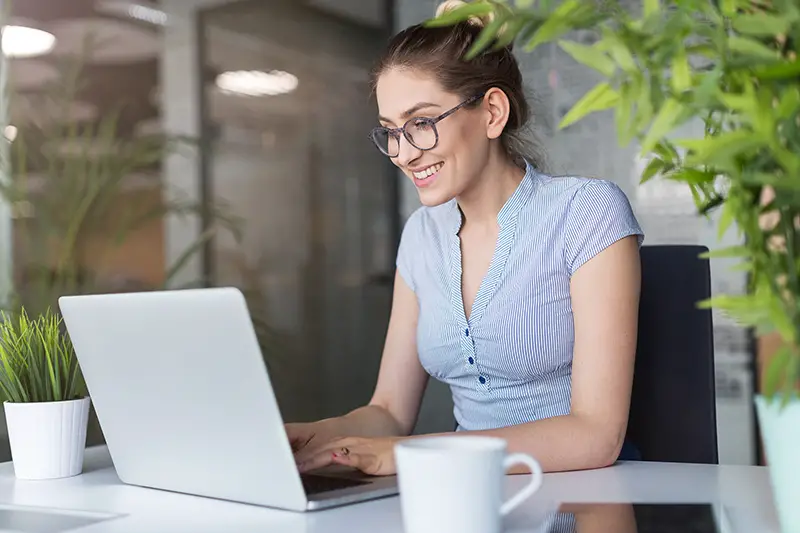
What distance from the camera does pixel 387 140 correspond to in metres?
1.74

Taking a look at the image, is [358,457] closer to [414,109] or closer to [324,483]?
[324,483]

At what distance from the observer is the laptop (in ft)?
3.18

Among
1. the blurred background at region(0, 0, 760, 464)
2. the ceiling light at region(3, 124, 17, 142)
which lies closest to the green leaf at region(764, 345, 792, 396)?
the blurred background at region(0, 0, 760, 464)

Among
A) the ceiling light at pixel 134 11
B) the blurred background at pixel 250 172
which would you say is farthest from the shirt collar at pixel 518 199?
the ceiling light at pixel 134 11

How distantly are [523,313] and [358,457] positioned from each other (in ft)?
1.72

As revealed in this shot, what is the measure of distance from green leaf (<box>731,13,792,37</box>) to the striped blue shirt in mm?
826

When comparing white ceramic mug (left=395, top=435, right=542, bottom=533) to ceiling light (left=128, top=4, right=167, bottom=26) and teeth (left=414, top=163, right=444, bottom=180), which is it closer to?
teeth (left=414, top=163, right=444, bottom=180)

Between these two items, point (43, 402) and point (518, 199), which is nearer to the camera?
point (43, 402)

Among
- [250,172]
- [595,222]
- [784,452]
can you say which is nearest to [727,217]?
[784,452]

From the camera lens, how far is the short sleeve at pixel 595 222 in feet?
5.09

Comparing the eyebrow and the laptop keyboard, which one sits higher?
the eyebrow

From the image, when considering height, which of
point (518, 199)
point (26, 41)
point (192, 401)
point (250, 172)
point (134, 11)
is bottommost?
point (192, 401)

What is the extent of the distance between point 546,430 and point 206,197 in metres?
2.05

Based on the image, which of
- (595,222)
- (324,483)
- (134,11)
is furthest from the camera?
(134,11)
